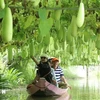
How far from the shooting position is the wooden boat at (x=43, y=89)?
12023 mm

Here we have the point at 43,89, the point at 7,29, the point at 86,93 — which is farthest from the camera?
the point at 86,93

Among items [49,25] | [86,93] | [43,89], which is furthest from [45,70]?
[49,25]

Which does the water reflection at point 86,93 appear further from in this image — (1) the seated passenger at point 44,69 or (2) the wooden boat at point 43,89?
(1) the seated passenger at point 44,69

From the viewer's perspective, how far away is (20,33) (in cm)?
488

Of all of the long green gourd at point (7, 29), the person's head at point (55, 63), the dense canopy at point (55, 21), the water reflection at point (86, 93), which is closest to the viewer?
the long green gourd at point (7, 29)

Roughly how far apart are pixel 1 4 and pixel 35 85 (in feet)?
35.2

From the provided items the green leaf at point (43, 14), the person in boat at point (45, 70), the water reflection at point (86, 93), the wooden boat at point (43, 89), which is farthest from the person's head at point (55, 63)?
the green leaf at point (43, 14)

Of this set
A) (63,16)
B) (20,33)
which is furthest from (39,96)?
(63,16)

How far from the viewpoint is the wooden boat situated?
1202 cm

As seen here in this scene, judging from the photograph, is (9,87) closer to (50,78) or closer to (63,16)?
(50,78)

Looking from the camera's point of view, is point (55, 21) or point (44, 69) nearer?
point (55, 21)

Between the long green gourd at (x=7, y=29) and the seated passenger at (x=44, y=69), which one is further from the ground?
the long green gourd at (x=7, y=29)

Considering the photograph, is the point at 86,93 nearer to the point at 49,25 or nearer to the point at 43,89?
the point at 43,89

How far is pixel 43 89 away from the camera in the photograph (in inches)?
484
